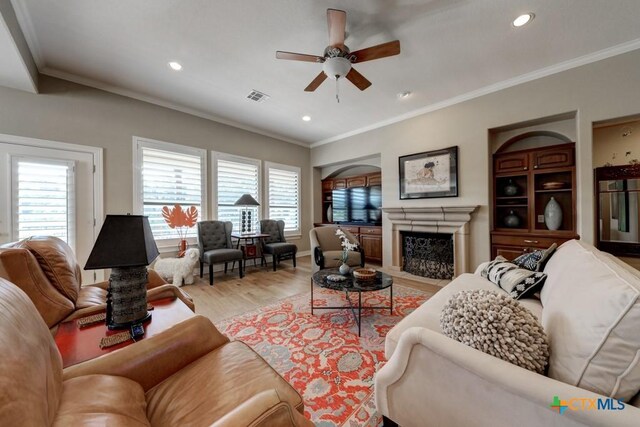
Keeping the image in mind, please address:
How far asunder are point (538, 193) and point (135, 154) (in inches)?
239

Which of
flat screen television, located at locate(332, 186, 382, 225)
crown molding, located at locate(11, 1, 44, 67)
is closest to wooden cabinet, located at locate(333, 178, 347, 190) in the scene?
flat screen television, located at locate(332, 186, 382, 225)

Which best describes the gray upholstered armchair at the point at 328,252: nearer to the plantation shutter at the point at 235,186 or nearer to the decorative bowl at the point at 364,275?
the decorative bowl at the point at 364,275

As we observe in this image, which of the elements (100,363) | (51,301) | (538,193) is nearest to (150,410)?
(100,363)

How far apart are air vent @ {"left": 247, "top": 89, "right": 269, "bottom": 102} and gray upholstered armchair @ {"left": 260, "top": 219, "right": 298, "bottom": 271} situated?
2327mm

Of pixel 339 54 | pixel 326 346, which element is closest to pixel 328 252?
pixel 326 346

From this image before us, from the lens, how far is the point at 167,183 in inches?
156

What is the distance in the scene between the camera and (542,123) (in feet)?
10.9

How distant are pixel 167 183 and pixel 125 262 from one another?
329 centimetres

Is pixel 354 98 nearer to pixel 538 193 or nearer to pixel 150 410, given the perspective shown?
pixel 538 193

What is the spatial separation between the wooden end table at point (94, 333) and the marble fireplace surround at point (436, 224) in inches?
146

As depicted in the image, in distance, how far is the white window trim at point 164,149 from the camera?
365 cm

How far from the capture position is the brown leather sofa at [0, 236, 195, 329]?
1.19m

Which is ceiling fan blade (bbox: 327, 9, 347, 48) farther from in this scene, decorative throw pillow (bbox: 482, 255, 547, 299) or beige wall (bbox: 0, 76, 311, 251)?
beige wall (bbox: 0, 76, 311, 251)

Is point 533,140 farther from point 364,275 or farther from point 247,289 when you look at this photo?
point 247,289
